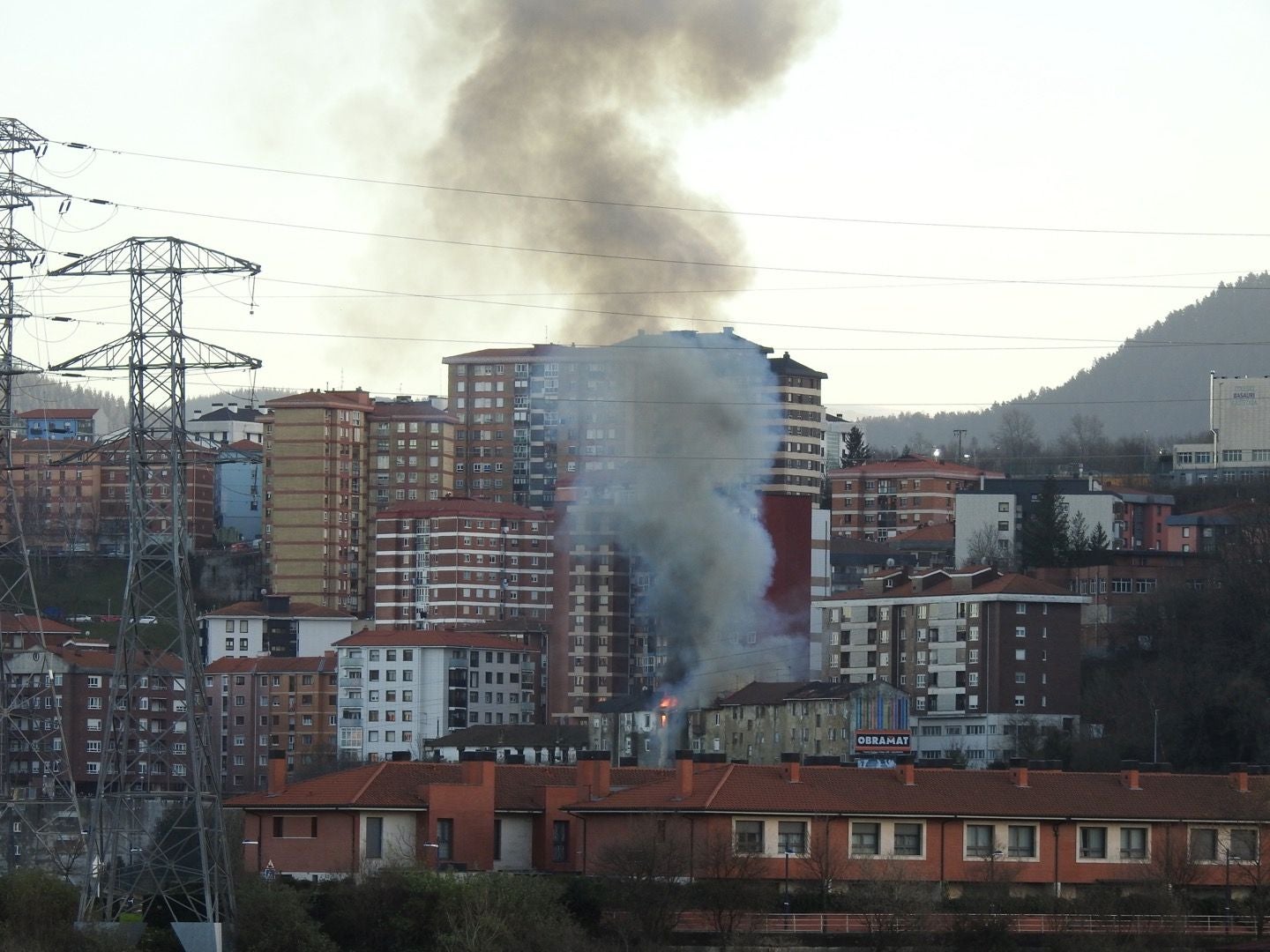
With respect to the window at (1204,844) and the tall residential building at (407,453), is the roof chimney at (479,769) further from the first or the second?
the tall residential building at (407,453)

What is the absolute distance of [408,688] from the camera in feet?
448

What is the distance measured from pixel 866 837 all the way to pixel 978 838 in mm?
2908

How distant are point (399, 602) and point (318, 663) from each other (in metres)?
12.2

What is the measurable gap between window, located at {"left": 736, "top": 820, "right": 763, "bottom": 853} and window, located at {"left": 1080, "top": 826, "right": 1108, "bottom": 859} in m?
8.36

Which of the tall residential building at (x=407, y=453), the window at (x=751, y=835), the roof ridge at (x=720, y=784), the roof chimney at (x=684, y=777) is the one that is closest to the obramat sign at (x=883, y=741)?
the roof ridge at (x=720, y=784)

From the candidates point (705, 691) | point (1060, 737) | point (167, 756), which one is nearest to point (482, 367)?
point (167, 756)

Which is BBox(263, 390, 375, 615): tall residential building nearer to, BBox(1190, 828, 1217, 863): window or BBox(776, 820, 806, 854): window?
BBox(776, 820, 806, 854): window

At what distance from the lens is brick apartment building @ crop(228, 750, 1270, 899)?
2194 inches

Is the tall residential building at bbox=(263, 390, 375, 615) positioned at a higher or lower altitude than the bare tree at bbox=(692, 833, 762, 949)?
higher

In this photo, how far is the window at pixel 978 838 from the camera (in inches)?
2234

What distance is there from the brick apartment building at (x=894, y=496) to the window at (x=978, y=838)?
108 meters

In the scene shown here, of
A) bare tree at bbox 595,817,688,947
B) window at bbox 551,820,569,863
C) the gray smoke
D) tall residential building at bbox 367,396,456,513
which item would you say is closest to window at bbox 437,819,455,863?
window at bbox 551,820,569,863

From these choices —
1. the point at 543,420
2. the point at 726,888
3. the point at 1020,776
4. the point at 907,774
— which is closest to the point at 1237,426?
the point at 543,420

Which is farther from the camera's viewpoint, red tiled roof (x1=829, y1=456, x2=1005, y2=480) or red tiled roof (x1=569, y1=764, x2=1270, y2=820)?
red tiled roof (x1=829, y1=456, x2=1005, y2=480)
